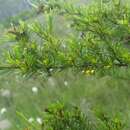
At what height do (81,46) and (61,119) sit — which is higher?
(81,46)

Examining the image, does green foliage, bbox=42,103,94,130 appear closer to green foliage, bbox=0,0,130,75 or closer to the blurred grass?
green foliage, bbox=0,0,130,75

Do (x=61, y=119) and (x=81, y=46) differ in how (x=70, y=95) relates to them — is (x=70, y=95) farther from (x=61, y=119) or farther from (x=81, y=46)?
(x=61, y=119)

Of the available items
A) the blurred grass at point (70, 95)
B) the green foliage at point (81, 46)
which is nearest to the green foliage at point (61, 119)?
the green foliage at point (81, 46)

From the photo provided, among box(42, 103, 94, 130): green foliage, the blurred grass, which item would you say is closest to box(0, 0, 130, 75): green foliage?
box(42, 103, 94, 130): green foliage

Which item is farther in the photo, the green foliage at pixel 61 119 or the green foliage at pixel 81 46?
the green foliage at pixel 81 46

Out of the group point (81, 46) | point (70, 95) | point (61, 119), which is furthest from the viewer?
point (70, 95)

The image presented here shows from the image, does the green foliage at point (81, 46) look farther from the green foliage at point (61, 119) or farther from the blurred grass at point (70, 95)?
the blurred grass at point (70, 95)

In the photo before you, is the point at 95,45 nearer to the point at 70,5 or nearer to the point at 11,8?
the point at 70,5

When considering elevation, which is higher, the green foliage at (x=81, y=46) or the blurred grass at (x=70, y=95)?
the green foliage at (x=81, y=46)

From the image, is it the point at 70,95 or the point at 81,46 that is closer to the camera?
the point at 81,46

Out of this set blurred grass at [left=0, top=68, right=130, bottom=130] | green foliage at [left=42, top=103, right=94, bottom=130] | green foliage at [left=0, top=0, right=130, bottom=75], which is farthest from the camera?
blurred grass at [left=0, top=68, right=130, bottom=130]

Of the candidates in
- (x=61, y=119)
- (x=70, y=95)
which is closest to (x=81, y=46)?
(x=61, y=119)
